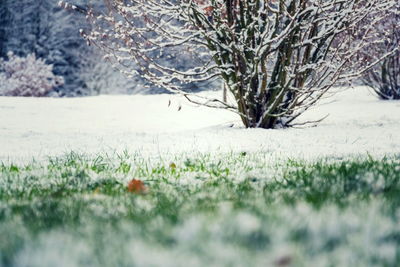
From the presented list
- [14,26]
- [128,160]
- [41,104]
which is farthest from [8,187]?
[14,26]

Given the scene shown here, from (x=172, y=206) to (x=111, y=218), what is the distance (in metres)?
0.43

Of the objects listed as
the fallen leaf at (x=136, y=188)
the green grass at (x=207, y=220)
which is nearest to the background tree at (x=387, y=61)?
the green grass at (x=207, y=220)

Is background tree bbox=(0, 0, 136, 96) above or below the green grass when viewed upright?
above

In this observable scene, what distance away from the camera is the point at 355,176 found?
3.87 metres

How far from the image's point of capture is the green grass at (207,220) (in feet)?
5.69

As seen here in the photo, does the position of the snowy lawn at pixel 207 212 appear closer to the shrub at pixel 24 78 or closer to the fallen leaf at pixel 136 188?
the fallen leaf at pixel 136 188

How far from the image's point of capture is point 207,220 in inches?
89.0

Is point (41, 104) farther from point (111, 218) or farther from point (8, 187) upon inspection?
point (111, 218)

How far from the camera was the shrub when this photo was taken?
2920 cm

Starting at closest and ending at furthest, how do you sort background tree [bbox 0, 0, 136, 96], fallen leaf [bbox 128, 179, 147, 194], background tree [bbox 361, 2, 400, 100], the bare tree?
fallen leaf [bbox 128, 179, 147, 194] → the bare tree → background tree [bbox 361, 2, 400, 100] → background tree [bbox 0, 0, 136, 96]

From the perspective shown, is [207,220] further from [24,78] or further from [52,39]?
[52,39]

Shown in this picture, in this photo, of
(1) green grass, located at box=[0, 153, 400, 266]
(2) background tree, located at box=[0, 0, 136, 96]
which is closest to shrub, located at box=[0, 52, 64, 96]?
(2) background tree, located at box=[0, 0, 136, 96]

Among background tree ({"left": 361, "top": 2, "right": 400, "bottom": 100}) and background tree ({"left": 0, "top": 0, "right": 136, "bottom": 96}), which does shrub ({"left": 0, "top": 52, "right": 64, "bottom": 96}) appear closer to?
background tree ({"left": 0, "top": 0, "right": 136, "bottom": 96})

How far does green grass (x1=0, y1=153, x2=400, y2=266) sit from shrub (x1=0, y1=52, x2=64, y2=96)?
2664 centimetres
